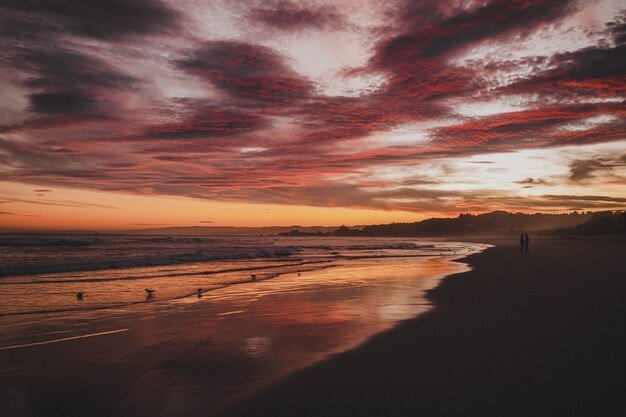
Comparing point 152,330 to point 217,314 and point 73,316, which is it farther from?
point 73,316

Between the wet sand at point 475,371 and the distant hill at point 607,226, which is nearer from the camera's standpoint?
the wet sand at point 475,371

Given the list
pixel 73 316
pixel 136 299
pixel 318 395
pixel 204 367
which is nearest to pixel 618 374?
pixel 318 395

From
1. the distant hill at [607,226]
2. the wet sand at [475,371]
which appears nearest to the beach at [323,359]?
the wet sand at [475,371]

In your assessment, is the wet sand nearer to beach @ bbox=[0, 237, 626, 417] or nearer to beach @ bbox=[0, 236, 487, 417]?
beach @ bbox=[0, 237, 626, 417]

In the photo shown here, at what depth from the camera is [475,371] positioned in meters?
6.07

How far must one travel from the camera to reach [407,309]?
38.4 feet

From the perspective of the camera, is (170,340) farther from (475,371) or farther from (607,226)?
(607,226)

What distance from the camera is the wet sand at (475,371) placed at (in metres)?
4.91

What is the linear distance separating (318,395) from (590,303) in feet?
32.1

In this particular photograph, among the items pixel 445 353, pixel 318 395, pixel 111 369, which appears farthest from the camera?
pixel 445 353

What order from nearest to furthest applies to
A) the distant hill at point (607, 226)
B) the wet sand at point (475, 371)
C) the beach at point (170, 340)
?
the wet sand at point (475, 371) < the beach at point (170, 340) < the distant hill at point (607, 226)

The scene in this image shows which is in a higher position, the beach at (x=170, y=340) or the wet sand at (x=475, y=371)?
the wet sand at (x=475, y=371)

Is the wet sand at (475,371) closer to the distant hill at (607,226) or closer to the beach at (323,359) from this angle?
the beach at (323,359)

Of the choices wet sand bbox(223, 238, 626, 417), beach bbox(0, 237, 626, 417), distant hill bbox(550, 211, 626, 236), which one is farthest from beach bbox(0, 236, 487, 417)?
distant hill bbox(550, 211, 626, 236)
